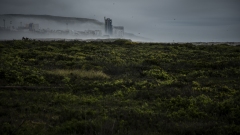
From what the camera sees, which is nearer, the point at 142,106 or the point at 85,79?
the point at 142,106

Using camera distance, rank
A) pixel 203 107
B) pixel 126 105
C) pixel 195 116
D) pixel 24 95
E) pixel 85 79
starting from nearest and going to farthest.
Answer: pixel 195 116
pixel 203 107
pixel 126 105
pixel 24 95
pixel 85 79

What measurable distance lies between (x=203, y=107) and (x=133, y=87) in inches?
195

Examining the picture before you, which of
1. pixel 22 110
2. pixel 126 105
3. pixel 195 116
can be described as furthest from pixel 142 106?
pixel 22 110

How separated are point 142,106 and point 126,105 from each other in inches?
38.5

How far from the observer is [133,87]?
547 inches

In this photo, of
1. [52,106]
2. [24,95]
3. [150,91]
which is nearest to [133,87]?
[150,91]

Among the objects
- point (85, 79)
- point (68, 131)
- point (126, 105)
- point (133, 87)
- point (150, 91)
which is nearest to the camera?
point (68, 131)

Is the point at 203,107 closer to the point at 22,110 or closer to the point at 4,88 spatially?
the point at 22,110

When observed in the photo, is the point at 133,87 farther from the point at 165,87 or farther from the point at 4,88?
the point at 4,88

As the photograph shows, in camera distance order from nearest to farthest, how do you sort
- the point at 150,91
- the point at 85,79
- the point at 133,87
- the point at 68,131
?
the point at 68,131
the point at 150,91
the point at 133,87
the point at 85,79

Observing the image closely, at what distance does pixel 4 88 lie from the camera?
1317 cm

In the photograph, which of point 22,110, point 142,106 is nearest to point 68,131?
point 22,110

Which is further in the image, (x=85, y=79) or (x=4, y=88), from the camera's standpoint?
(x=85, y=79)

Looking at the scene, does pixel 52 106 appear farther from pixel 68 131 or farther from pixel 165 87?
pixel 165 87
